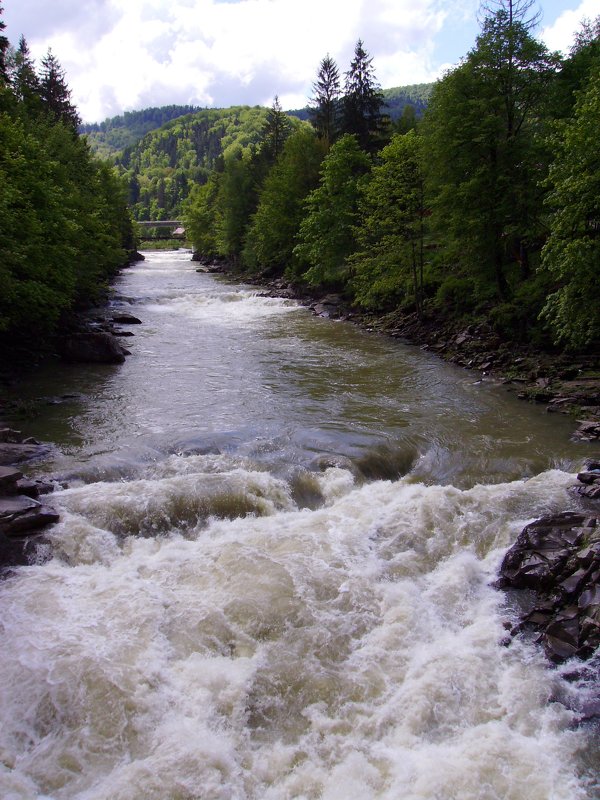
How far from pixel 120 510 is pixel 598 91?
16.0 metres

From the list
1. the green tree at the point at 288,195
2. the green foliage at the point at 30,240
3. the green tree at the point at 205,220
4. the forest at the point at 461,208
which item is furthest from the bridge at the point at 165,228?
the green foliage at the point at 30,240

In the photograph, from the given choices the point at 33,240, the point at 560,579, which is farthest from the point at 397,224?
the point at 560,579

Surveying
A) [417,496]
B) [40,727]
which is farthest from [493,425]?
[40,727]

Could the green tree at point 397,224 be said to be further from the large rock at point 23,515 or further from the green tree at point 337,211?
the large rock at point 23,515

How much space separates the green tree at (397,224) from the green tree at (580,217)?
38.1 feet

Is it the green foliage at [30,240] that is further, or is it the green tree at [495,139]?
the green tree at [495,139]

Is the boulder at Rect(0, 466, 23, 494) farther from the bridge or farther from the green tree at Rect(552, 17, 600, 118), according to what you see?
the bridge

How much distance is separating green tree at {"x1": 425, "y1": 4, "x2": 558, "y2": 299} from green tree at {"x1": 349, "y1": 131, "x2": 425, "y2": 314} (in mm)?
3996

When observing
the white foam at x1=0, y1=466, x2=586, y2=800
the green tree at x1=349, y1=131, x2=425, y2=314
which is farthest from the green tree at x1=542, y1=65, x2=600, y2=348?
the green tree at x1=349, y1=131, x2=425, y2=314

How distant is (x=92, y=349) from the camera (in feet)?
77.5

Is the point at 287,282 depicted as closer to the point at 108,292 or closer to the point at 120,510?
the point at 108,292

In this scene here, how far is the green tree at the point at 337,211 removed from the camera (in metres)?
36.8

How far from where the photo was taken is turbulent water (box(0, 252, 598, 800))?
628 centimetres

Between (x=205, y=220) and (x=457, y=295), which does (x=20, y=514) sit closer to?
(x=457, y=295)
